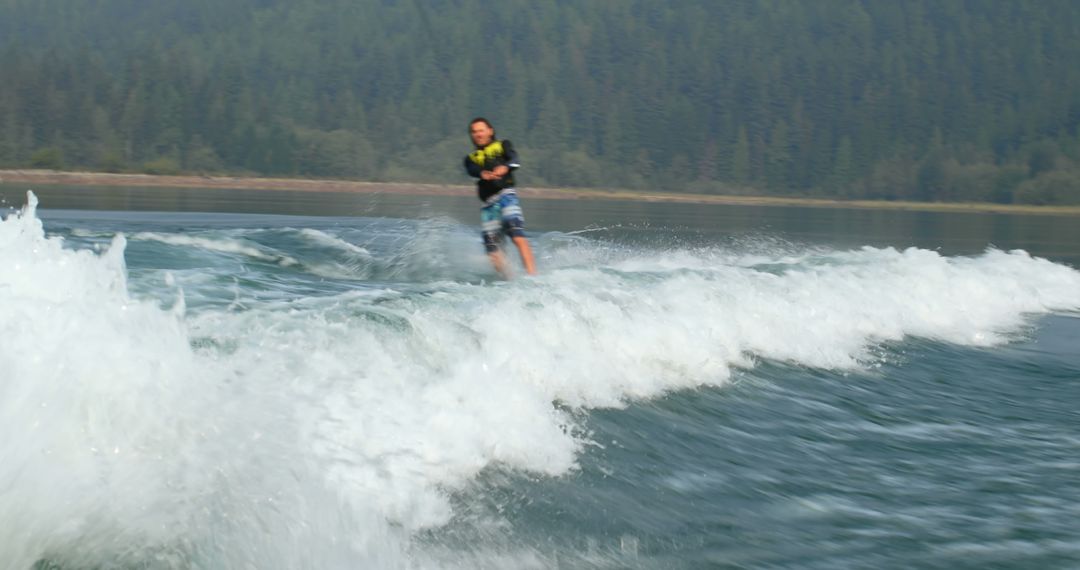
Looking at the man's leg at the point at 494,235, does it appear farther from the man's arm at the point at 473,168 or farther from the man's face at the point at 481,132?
the man's face at the point at 481,132

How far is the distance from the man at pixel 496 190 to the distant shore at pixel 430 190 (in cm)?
6093

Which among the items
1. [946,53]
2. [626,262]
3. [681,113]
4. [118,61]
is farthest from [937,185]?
[626,262]

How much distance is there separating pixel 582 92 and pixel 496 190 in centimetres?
14479

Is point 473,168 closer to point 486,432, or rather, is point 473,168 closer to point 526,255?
point 526,255

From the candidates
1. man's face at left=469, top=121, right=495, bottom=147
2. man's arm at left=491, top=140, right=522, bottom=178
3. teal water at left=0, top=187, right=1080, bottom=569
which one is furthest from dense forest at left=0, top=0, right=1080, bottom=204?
teal water at left=0, top=187, right=1080, bottom=569

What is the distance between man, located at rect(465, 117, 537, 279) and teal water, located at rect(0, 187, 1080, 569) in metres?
2.21

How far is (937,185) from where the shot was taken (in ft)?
422

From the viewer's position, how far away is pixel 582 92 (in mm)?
156250

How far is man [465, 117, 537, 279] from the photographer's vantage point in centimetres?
1304

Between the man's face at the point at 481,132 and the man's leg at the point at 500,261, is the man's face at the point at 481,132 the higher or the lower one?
the higher one

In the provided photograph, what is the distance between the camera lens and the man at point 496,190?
13.0 metres

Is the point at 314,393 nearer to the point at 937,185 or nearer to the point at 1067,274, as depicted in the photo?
the point at 1067,274

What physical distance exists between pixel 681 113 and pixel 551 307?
143168mm

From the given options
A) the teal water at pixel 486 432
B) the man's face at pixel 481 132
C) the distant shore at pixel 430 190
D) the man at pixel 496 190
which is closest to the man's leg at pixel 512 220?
the man at pixel 496 190
